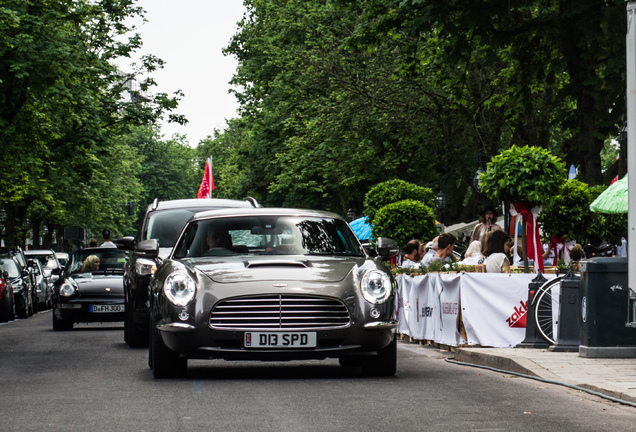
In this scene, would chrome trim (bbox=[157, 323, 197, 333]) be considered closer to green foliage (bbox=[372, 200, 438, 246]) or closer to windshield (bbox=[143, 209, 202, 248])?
windshield (bbox=[143, 209, 202, 248])

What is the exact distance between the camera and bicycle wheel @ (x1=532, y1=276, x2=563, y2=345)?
15.0m

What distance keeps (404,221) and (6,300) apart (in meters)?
9.67

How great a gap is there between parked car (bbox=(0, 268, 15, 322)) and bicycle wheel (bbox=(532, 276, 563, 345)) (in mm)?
15860

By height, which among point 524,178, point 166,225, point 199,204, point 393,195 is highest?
point 393,195

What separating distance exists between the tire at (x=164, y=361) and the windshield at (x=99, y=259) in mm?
12676

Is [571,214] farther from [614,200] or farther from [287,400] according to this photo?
[287,400]

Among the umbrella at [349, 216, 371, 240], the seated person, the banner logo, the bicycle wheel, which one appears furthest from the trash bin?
the umbrella at [349, 216, 371, 240]

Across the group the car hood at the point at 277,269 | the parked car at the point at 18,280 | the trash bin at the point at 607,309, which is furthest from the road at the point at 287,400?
the parked car at the point at 18,280

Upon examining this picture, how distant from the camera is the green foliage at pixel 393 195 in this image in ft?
Result: 106

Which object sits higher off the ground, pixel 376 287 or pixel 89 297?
pixel 376 287

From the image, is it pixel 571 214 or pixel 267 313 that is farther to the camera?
pixel 571 214

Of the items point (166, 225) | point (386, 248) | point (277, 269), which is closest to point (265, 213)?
point (386, 248)

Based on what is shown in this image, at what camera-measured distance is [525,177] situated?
66.2ft

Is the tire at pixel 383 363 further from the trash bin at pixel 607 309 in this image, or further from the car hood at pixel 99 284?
the car hood at pixel 99 284
